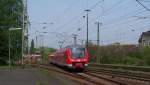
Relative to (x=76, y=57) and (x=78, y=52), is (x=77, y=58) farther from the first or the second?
(x=78, y=52)

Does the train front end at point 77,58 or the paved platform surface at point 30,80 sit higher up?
the train front end at point 77,58

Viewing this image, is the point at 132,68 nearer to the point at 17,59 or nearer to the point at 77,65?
the point at 77,65

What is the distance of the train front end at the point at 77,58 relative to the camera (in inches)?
1671

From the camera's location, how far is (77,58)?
42750 mm

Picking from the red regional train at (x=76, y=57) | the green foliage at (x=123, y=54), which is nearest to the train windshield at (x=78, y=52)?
the red regional train at (x=76, y=57)

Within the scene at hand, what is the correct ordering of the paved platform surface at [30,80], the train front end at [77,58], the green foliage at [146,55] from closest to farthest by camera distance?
1. the paved platform surface at [30,80]
2. the train front end at [77,58]
3. the green foliage at [146,55]

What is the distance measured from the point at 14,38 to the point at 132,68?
25123 mm

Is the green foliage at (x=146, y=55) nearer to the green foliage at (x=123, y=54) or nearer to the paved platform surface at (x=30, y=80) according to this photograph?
the green foliage at (x=123, y=54)

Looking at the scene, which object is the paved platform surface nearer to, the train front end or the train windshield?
the train front end

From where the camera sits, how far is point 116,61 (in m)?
65.5

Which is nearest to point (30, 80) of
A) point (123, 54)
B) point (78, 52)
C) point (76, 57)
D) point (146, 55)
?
point (76, 57)

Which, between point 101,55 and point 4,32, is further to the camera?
point 101,55

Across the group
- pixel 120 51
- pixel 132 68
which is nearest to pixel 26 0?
pixel 120 51

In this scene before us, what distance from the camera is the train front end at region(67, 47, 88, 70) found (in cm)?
4244
